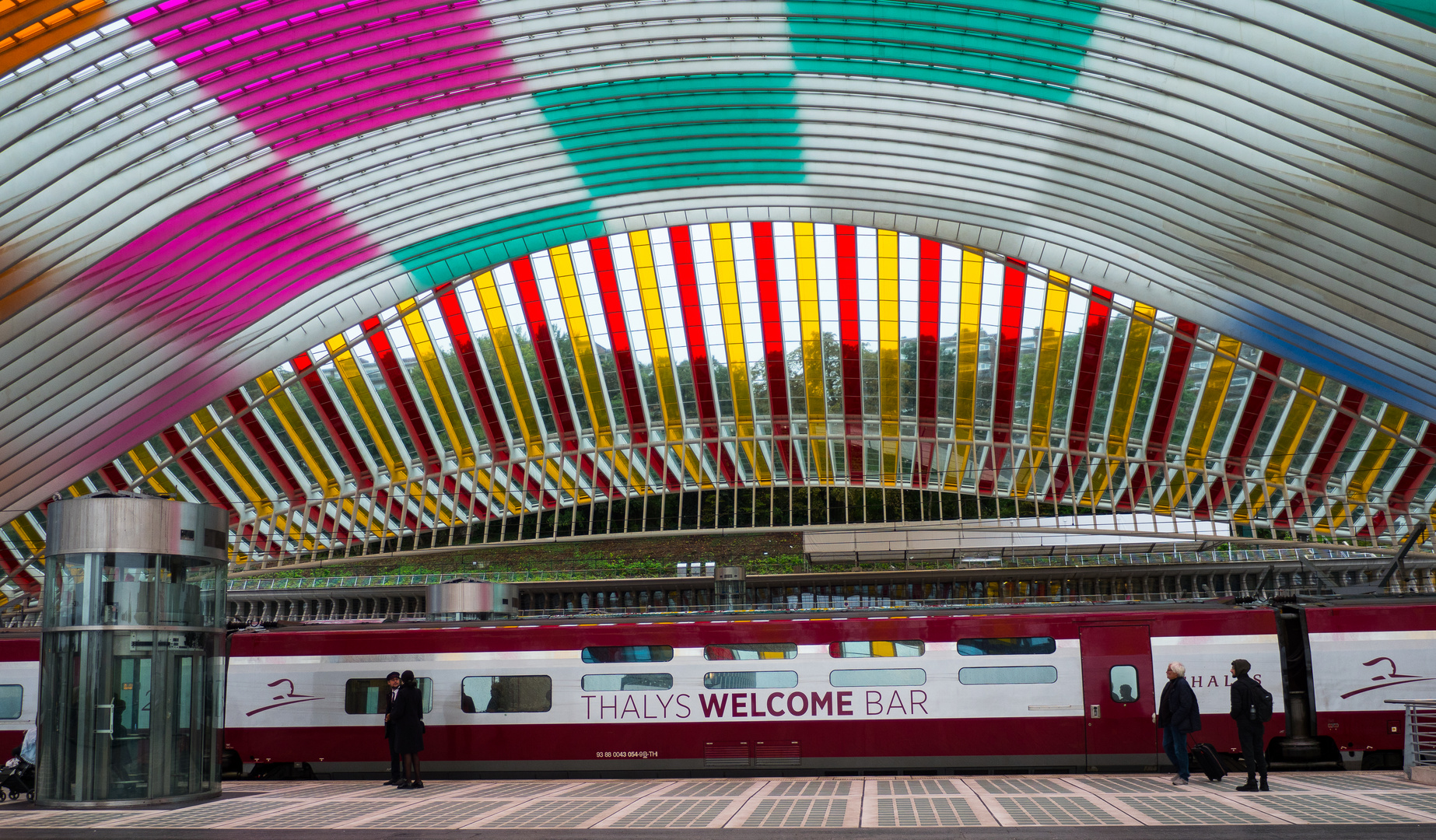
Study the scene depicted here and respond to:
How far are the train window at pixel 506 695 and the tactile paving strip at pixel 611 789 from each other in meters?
2.64

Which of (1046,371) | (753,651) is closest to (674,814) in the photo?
(753,651)

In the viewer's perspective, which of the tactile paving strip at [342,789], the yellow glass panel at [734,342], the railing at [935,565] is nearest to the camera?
the tactile paving strip at [342,789]

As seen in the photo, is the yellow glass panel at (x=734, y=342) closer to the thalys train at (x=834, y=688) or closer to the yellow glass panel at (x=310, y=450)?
the yellow glass panel at (x=310, y=450)

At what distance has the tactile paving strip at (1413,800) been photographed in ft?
36.1

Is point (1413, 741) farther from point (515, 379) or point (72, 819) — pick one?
point (515, 379)

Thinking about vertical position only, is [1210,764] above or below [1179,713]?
below

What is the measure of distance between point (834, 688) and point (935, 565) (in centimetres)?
2929

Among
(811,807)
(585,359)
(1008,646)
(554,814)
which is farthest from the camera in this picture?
(585,359)

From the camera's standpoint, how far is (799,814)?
12.0m

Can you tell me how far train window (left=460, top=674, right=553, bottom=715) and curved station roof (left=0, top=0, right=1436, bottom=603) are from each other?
→ 14.0m

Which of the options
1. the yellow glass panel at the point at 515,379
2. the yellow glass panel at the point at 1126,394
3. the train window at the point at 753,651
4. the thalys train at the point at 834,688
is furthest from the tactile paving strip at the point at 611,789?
the yellow glass panel at the point at 1126,394

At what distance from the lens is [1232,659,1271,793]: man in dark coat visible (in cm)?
1322

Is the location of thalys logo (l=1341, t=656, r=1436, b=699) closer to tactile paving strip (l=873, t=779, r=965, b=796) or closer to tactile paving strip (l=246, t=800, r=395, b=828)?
tactile paving strip (l=873, t=779, r=965, b=796)

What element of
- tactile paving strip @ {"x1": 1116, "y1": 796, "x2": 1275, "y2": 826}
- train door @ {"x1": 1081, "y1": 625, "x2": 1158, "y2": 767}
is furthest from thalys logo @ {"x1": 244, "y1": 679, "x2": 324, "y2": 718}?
tactile paving strip @ {"x1": 1116, "y1": 796, "x2": 1275, "y2": 826}
